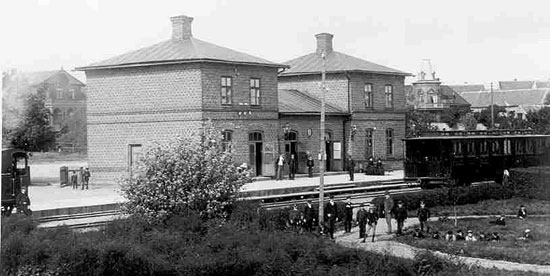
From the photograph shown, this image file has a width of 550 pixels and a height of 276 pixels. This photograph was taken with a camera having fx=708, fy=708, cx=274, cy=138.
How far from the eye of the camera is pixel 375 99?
3375cm

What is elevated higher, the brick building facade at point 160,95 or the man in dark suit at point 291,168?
the brick building facade at point 160,95

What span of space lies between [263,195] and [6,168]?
30.4 feet

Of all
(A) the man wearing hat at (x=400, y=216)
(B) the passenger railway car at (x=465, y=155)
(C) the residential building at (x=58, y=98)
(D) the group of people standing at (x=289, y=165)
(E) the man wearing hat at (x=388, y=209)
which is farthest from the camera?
(D) the group of people standing at (x=289, y=165)

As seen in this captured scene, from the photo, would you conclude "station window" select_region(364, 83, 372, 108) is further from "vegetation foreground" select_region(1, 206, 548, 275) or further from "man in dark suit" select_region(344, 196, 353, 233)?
"vegetation foreground" select_region(1, 206, 548, 275)

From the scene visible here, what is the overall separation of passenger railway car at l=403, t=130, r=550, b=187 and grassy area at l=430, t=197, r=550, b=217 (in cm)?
371

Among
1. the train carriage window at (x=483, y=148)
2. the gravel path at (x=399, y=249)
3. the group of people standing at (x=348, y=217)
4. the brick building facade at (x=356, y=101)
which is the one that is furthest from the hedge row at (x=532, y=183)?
the group of people standing at (x=348, y=217)

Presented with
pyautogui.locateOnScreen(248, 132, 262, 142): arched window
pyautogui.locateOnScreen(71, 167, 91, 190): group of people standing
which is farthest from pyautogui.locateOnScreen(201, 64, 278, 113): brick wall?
pyautogui.locateOnScreen(71, 167, 91, 190): group of people standing

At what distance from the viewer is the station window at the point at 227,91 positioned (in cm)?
2722

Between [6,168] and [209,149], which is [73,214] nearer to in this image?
[6,168]

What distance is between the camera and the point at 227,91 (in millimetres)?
27578

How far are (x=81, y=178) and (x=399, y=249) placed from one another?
1433cm

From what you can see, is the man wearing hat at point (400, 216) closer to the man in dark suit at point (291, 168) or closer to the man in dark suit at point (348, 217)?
the man in dark suit at point (348, 217)

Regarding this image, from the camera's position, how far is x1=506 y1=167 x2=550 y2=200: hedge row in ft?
85.7

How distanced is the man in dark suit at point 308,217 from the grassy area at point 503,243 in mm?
2449
